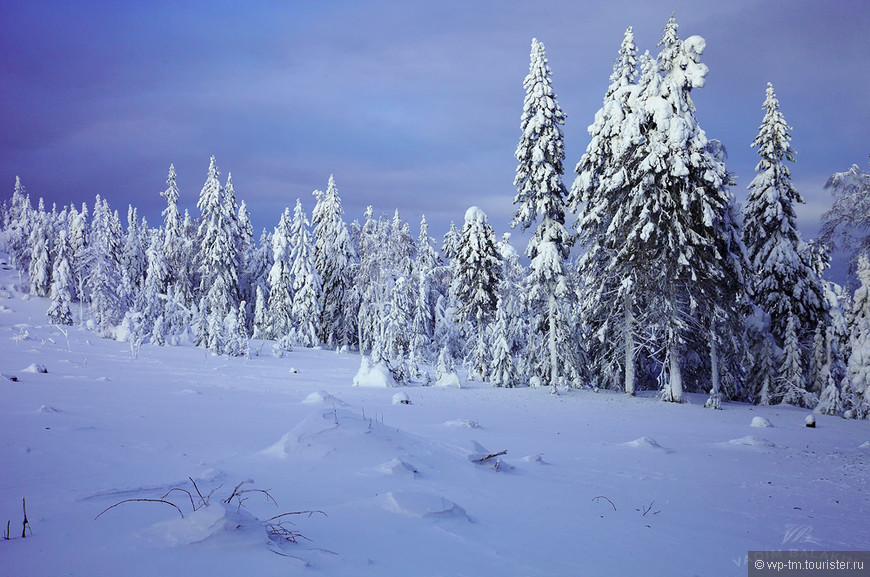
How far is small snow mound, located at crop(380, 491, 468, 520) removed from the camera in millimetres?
4660

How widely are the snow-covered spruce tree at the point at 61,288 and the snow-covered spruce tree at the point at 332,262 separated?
19891 millimetres

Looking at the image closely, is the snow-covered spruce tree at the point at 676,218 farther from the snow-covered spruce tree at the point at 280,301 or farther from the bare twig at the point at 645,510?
the snow-covered spruce tree at the point at 280,301

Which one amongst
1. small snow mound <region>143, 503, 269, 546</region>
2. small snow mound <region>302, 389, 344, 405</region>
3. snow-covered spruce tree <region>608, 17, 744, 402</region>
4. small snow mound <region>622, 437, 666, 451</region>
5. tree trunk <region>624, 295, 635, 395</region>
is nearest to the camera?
small snow mound <region>143, 503, 269, 546</region>

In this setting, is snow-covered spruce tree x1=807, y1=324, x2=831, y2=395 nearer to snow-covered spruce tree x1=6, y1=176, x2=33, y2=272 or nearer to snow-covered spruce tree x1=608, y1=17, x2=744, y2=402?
snow-covered spruce tree x1=608, y1=17, x2=744, y2=402

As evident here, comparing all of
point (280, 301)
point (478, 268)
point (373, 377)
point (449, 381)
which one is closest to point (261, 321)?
point (280, 301)

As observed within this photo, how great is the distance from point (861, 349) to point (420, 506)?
20.4 m

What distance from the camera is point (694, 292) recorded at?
2048 cm

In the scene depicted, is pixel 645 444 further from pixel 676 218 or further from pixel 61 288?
pixel 61 288

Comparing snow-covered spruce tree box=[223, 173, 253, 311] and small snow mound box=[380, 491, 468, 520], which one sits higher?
snow-covered spruce tree box=[223, 173, 253, 311]

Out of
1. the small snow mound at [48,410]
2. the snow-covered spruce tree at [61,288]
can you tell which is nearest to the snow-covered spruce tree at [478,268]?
the small snow mound at [48,410]

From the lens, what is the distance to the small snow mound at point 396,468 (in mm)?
6080

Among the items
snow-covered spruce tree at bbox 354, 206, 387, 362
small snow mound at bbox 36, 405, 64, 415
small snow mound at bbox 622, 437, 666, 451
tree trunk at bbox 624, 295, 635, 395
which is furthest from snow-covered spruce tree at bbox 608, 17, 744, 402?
snow-covered spruce tree at bbox 354, 206, 387, 362

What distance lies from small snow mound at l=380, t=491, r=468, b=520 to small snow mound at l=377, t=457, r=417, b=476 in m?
1.14

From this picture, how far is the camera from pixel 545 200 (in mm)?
24469
